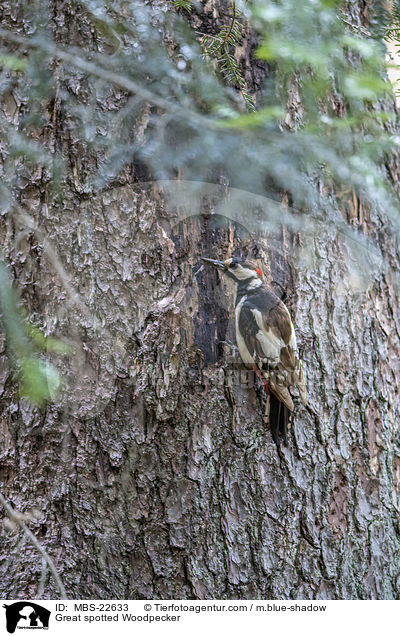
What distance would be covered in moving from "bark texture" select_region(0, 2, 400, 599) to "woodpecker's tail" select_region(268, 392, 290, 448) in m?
0.02

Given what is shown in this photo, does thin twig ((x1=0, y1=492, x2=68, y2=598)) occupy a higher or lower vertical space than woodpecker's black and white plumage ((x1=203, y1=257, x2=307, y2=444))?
lower

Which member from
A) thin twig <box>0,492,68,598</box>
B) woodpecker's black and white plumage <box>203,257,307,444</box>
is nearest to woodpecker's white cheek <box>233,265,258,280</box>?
woodpecker's black and white plumage <box>203,257,307,444</box>

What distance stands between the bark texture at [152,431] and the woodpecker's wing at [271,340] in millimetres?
35

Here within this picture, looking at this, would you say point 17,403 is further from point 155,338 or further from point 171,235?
point 171,235

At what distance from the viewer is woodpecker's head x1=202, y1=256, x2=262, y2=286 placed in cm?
101

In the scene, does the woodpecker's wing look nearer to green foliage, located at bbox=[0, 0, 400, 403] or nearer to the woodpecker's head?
the woodpecker's head

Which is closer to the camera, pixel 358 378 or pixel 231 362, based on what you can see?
pixel 231 362
